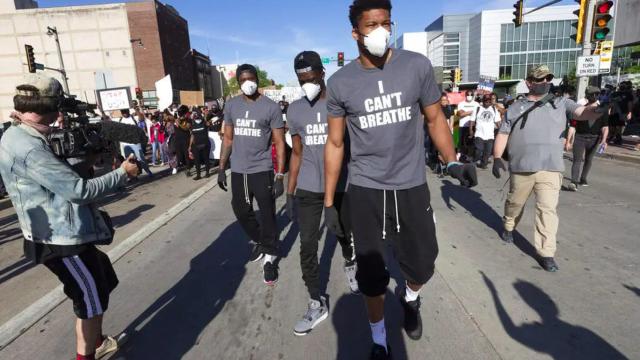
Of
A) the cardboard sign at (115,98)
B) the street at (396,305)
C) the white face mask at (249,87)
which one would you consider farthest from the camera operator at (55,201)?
the cardboard sign at (115,98)

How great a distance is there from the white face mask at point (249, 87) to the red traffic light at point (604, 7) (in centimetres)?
1101

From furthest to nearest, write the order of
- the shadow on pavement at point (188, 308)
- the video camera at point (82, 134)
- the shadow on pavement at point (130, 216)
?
1. the shadow on pavement at point (130, 216)
2. the shadow on pavement at point (188, 308)
3. the video camera at point (82, 134)

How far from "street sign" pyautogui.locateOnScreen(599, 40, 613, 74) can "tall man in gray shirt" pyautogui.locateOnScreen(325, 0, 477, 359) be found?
39.2 ft

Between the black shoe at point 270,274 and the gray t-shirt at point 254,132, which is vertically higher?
the gray t-shirt at point 254,132

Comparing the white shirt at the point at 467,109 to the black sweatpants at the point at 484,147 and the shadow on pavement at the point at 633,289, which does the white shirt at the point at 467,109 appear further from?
the shadow on pavement at the point at 633,289

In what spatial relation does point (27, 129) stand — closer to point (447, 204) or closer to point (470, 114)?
point (447, 204)

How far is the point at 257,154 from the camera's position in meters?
3.87

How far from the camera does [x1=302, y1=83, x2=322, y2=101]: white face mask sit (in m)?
3.11

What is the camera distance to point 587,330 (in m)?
2.69

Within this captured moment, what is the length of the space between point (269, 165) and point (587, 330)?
3.06 m

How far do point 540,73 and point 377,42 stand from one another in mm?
2548

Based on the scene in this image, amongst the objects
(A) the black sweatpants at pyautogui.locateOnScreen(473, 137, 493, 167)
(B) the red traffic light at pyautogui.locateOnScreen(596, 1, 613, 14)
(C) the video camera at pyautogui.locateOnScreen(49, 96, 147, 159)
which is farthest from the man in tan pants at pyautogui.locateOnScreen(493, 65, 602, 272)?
(B) the red traffic light at pyautogui.locateOnScreen(596, 1, 613, 14)

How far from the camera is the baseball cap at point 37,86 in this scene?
198 centimetres

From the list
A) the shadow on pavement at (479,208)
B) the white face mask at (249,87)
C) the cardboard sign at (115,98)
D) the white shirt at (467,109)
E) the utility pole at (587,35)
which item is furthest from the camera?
the cardboard sign at (115,98)
